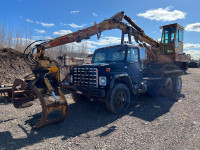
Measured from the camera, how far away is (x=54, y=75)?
5.17m

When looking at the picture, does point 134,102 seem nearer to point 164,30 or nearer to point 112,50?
point 112,50

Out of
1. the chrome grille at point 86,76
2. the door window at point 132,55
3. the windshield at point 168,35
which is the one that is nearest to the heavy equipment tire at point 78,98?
the chrome grille at point 86,76

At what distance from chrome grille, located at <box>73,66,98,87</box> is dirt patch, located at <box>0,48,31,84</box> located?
597cm

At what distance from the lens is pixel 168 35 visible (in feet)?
43.0

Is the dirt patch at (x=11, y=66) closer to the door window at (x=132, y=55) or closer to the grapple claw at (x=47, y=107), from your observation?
the grapple claw at (x=47, y=107)

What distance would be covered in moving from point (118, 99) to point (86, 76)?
1322mm

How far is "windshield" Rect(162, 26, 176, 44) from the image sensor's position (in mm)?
12873

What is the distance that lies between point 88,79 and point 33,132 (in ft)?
7.24

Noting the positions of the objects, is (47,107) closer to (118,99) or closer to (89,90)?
(89,90)

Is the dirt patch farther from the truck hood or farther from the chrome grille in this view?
the truck hood

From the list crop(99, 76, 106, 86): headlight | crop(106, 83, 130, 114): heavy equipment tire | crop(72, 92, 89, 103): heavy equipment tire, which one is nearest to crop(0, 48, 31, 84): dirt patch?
crop(72, 92, 89, 103): heavy equipment tire

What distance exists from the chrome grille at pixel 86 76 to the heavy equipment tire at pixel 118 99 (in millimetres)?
613

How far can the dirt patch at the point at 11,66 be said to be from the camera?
942 centimetres

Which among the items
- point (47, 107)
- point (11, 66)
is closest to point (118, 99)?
point (47, 107)
